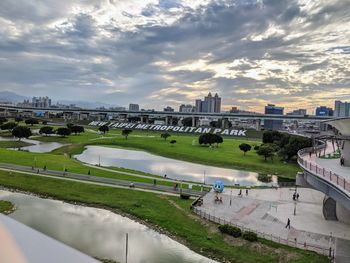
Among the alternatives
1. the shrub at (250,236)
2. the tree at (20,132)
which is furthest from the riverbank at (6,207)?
the tree at (20,132)

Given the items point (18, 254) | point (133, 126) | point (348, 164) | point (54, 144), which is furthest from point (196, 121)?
point (18, 254)

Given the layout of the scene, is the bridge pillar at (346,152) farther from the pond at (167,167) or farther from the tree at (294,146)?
the tree at (294,146)

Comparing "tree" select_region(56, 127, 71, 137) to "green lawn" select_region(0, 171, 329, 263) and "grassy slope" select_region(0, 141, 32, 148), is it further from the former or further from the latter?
"green lawn" select_region(0, 171, 329, 263)

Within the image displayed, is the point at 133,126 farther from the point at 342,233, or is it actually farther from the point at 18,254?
the point at 18,254

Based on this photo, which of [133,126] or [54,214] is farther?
[133,126]

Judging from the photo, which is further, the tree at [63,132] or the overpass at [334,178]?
the tree at [63,132]
